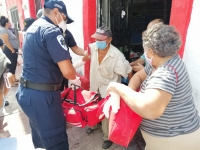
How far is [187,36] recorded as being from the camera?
66.9 inches

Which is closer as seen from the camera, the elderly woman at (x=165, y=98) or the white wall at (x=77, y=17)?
the elderly woman at (x=165, y=98)

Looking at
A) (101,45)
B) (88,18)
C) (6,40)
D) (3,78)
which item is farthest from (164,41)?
(6,40)

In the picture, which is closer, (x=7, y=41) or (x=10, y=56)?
(x=7, y=41)

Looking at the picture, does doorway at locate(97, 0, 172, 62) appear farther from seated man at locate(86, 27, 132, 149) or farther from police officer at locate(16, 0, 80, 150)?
police officer at locate(16, 0, 80, 150)

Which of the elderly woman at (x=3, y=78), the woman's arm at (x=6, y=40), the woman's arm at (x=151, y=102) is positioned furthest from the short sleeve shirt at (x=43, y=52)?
the woman's arm at (x=6, y=40)

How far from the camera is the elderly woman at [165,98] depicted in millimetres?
1028

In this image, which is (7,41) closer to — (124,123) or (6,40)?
(6,40)

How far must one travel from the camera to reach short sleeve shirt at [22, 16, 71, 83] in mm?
1492

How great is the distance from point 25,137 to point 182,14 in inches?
106

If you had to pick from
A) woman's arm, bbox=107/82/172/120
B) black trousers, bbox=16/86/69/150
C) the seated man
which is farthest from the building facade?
black trousers, bbox=16/86/69/150

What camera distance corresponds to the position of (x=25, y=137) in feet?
8.66

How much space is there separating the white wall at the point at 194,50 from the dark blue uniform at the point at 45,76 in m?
1.18

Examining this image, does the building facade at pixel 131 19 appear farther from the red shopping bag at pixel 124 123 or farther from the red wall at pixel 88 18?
the red shopping bag at pixel 124 123

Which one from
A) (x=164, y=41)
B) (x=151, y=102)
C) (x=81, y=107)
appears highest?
(x=164, y=41)
